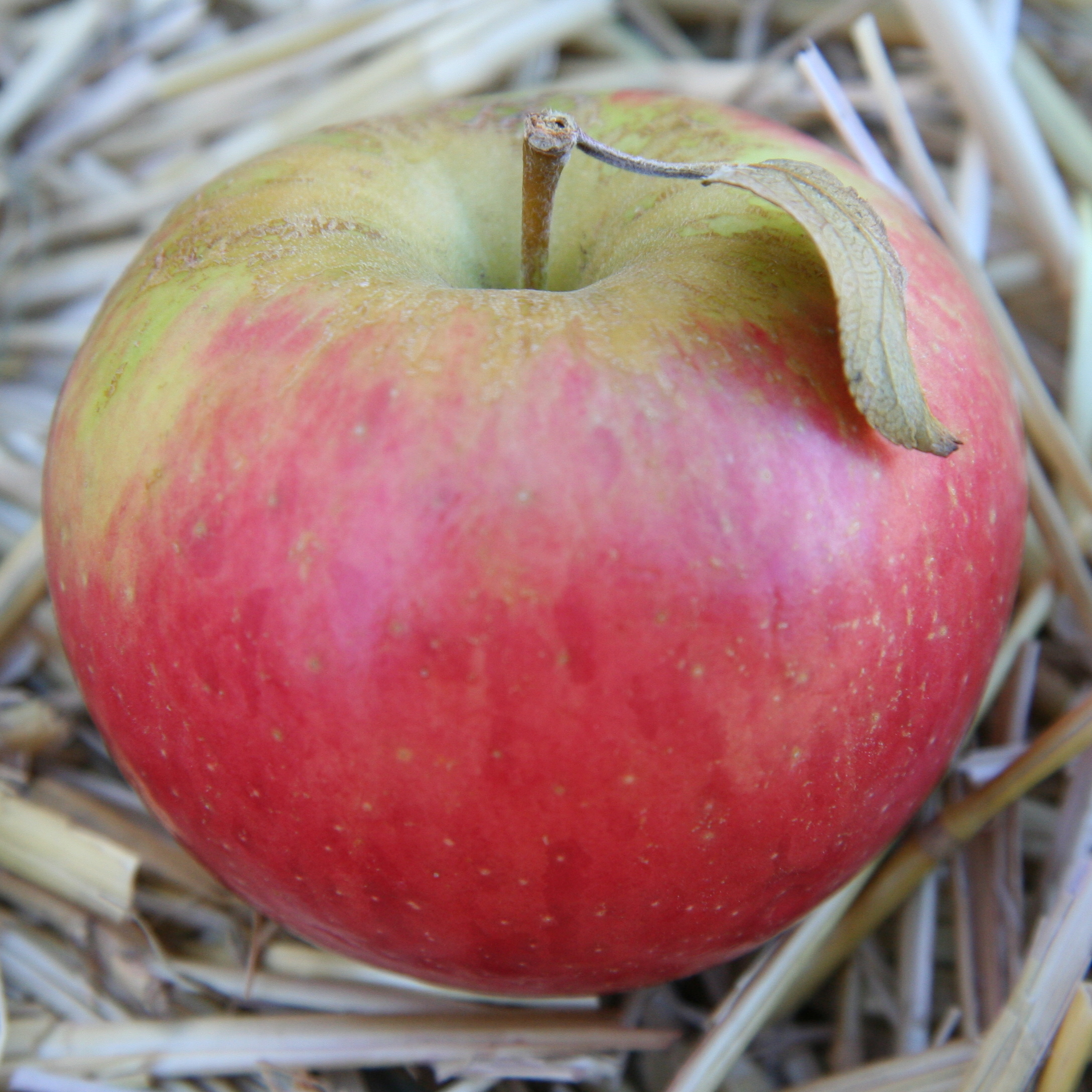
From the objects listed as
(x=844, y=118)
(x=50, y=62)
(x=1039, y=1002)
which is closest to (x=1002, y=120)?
(x=844, y=118)

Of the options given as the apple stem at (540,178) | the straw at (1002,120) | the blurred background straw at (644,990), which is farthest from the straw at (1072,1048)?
the straw at (1002,120)

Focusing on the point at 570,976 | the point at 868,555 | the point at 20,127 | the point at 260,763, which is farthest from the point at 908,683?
the point at 20,127

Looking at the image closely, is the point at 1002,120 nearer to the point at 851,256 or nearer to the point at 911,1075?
the point at 851,256

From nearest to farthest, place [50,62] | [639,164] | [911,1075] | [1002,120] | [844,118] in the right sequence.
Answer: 1. [639,164]
2. [911,1075]
3. [844,118]
4. [1002,120]
5. [50,62]

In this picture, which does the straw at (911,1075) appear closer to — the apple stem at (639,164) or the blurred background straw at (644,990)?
the blurred background straw at (644,990)

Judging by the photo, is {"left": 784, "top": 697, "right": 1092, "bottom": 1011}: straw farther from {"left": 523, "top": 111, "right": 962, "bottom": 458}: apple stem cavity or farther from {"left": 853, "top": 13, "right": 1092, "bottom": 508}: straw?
{"left": 523, "top": 111, "right": 962, "bottom": 458}: apple stem cavity

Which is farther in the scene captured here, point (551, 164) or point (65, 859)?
point (65, 859)
